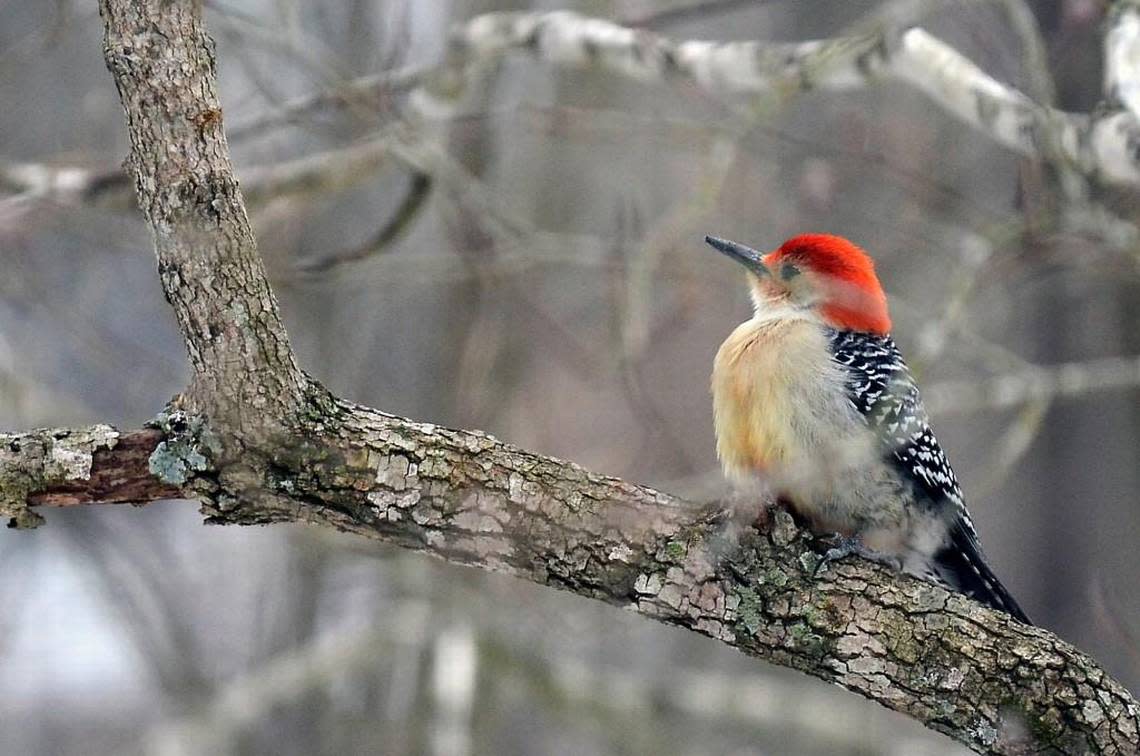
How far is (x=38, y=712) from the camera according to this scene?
43.7 ft

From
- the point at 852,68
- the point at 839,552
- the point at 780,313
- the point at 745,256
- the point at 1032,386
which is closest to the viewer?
the point at 839,552

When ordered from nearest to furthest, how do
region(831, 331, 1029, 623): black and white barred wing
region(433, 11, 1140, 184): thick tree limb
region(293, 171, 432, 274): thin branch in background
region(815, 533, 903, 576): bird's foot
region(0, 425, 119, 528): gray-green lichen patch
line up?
region(0, 425, 119, 528): gray-green lichen patch, region(815, 533, 903, 576): bird's foot, region(433, 11, 1140, 184): thick tree limb, region(831, 331, 1029, 623): black and white barred wing, region(293, 171, 432, 274): thin branch in background

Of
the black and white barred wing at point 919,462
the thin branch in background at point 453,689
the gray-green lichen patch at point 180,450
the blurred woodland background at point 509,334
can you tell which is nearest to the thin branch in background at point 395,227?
the blurred woodland background at point 509,334

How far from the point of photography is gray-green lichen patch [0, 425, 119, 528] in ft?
11.7

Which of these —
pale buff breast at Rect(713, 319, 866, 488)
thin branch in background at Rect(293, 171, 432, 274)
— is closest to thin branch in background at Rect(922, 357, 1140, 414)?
pale buff breast at Rect(713, 319, 866, 488)

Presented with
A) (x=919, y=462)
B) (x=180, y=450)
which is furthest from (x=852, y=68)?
(x=180, y=450)

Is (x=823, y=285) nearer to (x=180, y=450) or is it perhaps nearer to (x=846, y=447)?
(x=846, y=447)

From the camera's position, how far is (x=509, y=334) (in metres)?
9.80

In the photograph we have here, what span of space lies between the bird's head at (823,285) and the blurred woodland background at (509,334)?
579 millimetres

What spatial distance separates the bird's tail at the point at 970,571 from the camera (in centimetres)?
497

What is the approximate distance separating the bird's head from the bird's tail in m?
1.08

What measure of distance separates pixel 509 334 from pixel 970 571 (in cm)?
530

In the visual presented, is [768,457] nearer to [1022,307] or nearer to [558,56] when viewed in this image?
[558,56]

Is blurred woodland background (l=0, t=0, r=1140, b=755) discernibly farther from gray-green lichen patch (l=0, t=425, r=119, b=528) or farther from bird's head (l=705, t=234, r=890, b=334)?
gray-green lichen patch (l=0, t=425, r=119, b=528)
